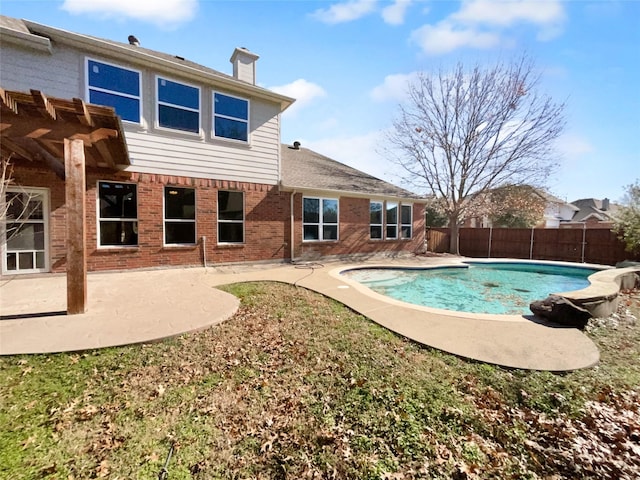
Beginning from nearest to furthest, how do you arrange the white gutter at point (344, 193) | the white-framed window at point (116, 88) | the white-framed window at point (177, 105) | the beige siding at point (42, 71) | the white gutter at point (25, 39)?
1. the white gutter at point (25, 39)
2. the beige siding at point (42, 71)
3. the white-framed window at point (116, 88)
4. the white-framed window at point (177, 105)
5. the white gutter at point (344, 193)

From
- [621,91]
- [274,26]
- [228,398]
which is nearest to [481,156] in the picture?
[621,91]

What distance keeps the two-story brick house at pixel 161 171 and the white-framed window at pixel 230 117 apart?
0.04 meters

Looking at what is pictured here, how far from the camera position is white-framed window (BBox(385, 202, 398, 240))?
14562mm

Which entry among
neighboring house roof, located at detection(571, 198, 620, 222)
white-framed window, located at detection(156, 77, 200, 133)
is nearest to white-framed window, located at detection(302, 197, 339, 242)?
white-framed window, located at detection(156, 77, 200, 133)

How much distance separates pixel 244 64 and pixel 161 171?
20.0 feet

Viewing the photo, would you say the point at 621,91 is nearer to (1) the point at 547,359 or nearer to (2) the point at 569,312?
(2) the point at 569,312

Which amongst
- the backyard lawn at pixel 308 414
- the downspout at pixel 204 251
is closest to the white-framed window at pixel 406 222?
the downspout at pixel 204 251

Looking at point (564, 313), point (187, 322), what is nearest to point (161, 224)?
point (187, 322)

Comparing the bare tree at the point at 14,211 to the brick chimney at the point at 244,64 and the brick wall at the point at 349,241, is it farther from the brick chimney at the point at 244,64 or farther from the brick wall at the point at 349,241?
the brick chimney at the point at 244,64

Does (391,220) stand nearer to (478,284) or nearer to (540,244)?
(478,284)

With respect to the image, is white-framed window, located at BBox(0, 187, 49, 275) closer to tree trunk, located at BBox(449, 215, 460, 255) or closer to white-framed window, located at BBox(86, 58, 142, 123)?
white-framed window, located at BBox(86, 58, 142, 123)

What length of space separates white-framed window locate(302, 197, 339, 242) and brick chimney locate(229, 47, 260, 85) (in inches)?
220

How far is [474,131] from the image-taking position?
53.3ft

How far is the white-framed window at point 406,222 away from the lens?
1517 centimetres
